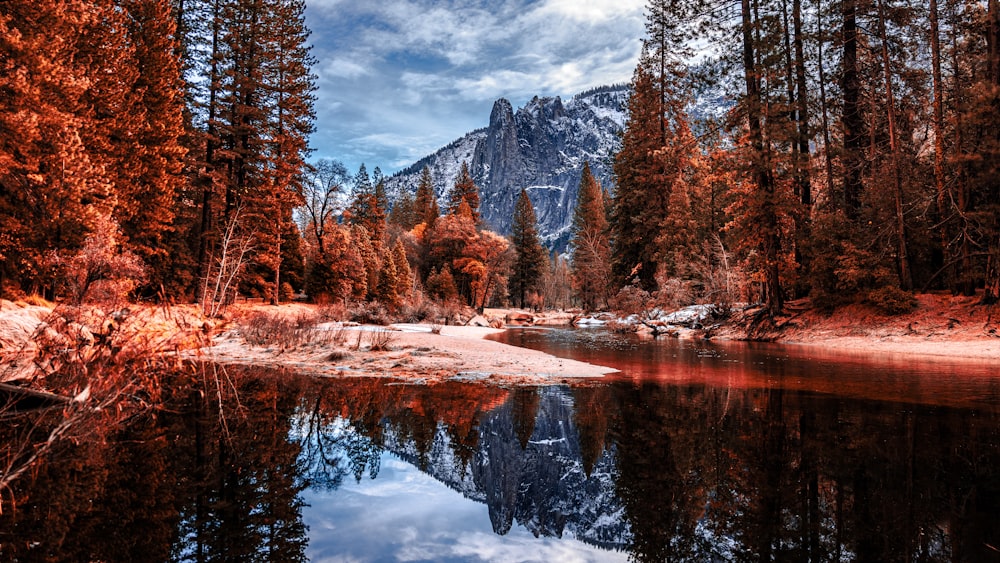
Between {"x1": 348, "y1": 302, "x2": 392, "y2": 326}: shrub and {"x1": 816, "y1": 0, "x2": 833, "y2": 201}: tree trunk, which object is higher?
{"x1": 816, "y1": 0, "x2": 833, "y2": 201}: tree trunk

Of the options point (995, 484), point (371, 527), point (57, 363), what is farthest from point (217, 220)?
point (995, 484)

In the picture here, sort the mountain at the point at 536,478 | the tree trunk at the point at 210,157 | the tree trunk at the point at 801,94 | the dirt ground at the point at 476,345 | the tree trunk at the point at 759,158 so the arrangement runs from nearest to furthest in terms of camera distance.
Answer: the mountain at the point at 536,478 < the dirt ground at the point at 476,345 < the tree trunk at the point at 759,158 < the tree trunk at the point at 801,94 < the tree trunk at the point at 210,157

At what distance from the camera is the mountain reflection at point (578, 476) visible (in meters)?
2.86

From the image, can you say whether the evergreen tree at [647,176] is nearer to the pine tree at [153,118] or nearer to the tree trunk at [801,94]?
the tree trunk at [801,94]

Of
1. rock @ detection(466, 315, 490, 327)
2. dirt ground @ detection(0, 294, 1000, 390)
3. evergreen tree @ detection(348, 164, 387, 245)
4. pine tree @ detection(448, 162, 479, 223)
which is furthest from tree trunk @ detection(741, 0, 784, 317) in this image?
pine tree @ detection(448, 162, 479, 223)

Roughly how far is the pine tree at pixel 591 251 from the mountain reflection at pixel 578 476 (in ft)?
114

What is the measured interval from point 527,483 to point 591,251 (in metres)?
38.8

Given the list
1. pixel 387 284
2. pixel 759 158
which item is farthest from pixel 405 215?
pixel 759 158

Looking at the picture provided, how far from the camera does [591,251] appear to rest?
138 feet

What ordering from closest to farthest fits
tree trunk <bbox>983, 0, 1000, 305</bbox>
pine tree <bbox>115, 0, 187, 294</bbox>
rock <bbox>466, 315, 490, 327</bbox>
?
tree trunk <bbox>983, 0, 1000, 305</bbox> → pine tree <bbox>115, 0, 187, 294</bbox> → rock <bbox>466, 315, 490, 327</bbox>

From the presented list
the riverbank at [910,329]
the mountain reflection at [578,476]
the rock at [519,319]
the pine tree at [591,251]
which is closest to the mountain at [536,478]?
the mountain reflection at [578,476]

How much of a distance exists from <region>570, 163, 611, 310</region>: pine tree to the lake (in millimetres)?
34328

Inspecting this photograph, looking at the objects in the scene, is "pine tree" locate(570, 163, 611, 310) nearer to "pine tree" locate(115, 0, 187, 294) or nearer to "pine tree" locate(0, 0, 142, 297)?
"pine tree" locate(115, 0, 187, 294)

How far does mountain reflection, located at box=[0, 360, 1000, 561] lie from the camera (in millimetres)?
2859
